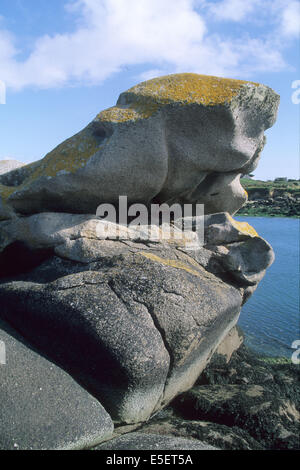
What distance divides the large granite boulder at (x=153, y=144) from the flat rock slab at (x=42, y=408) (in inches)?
136

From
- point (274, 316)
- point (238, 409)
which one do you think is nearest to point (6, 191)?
point (238, 409)

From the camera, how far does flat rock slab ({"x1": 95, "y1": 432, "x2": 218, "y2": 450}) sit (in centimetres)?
510

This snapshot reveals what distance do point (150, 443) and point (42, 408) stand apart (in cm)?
152

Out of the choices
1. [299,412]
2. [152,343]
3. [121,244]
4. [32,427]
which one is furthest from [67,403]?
[299,412]

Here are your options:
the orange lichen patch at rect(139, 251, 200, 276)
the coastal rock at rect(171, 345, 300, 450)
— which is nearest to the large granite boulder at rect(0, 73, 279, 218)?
the orange lichen patch at rect(139, 251, 200, 276)

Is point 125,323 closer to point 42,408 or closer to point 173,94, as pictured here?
point 42,408

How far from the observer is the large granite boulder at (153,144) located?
7.64m

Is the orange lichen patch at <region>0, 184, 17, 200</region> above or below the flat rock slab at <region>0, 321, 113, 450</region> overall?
above

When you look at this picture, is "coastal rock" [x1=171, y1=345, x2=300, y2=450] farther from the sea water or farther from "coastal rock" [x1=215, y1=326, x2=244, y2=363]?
the sea water

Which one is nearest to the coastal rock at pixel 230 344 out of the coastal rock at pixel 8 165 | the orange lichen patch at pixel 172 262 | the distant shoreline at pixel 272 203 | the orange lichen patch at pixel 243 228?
the orange lichen patch at pixel 172 262

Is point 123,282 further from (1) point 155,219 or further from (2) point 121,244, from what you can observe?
(1) point 155,219

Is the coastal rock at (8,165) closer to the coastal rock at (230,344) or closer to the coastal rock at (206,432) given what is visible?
the coastal rock at (230,344)

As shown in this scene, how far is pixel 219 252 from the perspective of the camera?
8.69 meters

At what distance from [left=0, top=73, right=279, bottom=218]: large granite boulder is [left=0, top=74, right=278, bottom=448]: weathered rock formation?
0.02m
